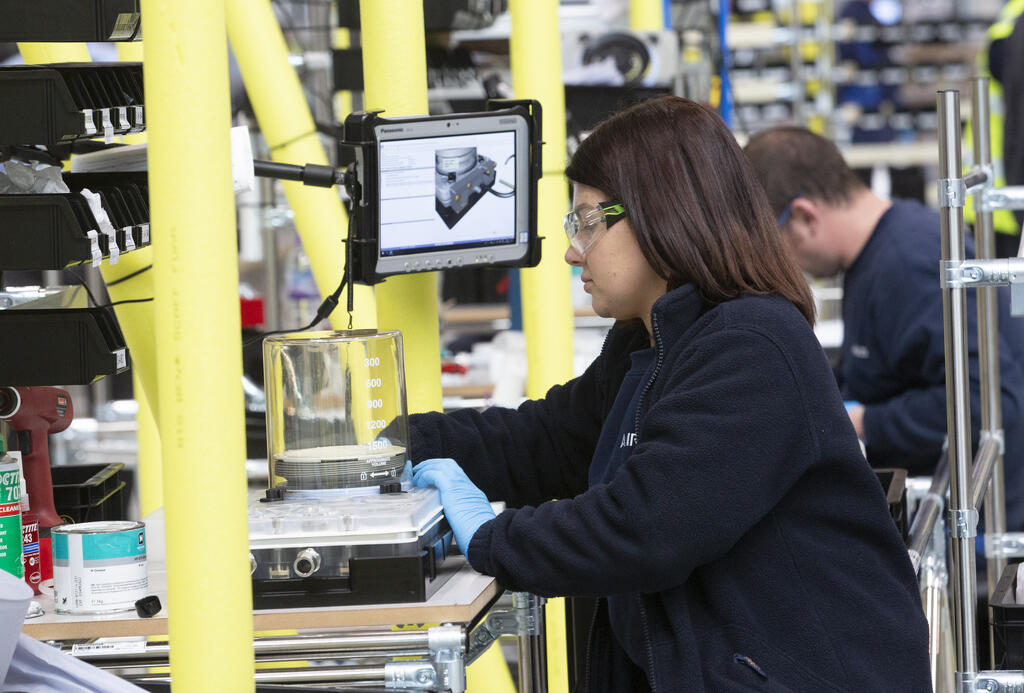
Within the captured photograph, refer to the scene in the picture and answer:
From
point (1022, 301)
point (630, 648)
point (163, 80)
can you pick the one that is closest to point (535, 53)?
point (1022, 301)

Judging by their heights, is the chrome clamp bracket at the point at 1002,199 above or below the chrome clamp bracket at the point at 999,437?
above

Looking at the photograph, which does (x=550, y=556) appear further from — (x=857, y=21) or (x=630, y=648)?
(x=857, y=21)

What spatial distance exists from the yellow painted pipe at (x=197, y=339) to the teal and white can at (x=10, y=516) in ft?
1.53

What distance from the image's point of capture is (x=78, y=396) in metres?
5.94

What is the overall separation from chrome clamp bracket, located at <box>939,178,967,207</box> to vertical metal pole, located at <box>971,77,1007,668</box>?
63 centimetres

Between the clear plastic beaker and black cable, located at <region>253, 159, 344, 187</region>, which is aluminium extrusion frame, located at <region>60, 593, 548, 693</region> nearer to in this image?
the clear plastic beaker

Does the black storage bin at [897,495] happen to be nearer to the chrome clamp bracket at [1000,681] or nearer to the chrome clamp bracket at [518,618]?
the chrome clamp bracket at [1000,681]

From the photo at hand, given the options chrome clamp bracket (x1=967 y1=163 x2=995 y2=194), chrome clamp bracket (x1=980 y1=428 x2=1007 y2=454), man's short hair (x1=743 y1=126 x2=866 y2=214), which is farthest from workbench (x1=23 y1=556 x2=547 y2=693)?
man's short hair (x1=743 y1=126 x2=866 y2=214)

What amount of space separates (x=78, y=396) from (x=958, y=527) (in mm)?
4260

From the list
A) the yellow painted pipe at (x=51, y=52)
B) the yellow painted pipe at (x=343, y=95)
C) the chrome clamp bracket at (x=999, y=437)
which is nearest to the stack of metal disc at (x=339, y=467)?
the yellow painted pipe at (x=51, y=52)

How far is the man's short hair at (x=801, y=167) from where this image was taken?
3857 mm

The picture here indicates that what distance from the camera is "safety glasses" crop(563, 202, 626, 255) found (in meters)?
2.08

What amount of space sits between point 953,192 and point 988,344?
922mm

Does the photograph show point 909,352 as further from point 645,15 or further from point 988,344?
point 645,15
